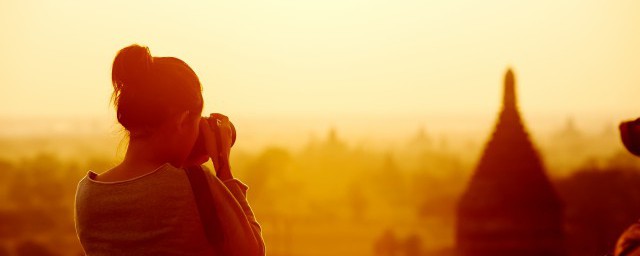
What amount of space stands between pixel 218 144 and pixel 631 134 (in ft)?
4.37

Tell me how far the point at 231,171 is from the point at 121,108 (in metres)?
0.41

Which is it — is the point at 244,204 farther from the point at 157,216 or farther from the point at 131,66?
the point at 131,66

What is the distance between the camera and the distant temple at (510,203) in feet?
64.8

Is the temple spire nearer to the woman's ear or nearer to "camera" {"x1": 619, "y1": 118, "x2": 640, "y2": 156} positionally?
"camera" {"x1": 619, "y1": 118, "x2": 640, "y2": 156}

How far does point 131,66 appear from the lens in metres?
2.44

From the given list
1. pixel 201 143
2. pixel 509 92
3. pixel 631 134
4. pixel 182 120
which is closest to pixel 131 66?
pixel 182 120

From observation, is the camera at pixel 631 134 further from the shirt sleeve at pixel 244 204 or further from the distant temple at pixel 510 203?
the distant temple at pixel 510 203

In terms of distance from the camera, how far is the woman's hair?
242 cm

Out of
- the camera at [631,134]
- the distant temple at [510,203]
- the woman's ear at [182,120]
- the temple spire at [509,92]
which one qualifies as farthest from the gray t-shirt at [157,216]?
the distant temple at [510,203]

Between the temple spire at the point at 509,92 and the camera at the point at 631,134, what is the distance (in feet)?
51.9

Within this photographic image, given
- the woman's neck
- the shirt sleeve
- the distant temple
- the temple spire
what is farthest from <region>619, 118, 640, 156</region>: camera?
the distant temple

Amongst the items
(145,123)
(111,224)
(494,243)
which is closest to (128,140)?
(145,123)

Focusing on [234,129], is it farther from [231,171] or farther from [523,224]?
[523,224]

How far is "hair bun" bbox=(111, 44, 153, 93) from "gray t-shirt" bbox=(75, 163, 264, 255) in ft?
0.96
